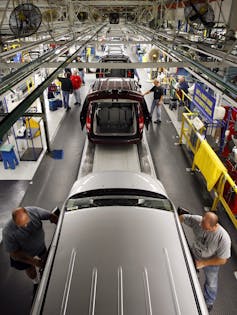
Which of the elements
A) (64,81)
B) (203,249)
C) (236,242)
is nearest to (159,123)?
(64,81)

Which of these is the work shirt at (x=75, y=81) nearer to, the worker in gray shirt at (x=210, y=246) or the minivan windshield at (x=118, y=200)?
the minivan windshield at (x=118, y=200)

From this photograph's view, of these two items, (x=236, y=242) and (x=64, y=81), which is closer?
(x=236, y=242)

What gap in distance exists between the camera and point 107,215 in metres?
2.55

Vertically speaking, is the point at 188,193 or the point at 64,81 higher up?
the point at 64,81

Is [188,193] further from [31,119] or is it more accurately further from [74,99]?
[74,99]

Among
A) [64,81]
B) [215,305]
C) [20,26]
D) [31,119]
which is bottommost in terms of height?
[215,305]

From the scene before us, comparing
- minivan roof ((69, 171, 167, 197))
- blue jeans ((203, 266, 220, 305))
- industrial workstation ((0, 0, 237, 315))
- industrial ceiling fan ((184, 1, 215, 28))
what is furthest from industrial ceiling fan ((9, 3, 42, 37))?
blue jeans ((203, 266, 220, 305))

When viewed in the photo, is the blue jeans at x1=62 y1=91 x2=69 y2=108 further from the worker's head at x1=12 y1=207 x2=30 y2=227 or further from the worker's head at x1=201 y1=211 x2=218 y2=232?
the worker's head at x1=201 y1=211 x2=218 y2=232

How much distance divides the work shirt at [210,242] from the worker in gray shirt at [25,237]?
6.20 ft

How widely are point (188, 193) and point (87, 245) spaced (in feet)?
12.9

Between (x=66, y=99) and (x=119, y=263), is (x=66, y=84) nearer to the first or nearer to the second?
(x=66, y=99)

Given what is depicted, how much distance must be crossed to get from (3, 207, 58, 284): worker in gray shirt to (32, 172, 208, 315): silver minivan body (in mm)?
583

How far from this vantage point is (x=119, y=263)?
2062 millimetres

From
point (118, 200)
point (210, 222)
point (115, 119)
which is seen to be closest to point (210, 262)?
point (210, 222)
